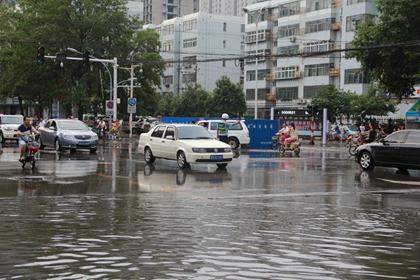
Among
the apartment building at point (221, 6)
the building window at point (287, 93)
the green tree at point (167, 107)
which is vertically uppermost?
the apartment building at point (221, 6)

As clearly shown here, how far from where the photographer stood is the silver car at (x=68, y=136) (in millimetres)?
27703

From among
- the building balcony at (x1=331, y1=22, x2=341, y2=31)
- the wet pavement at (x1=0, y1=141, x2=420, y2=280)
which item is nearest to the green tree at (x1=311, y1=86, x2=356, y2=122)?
the building balcony at (x1=331, y1=22, x2=341, y2=31)

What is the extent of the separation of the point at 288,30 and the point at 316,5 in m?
5.61

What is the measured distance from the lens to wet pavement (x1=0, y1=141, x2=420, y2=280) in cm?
672

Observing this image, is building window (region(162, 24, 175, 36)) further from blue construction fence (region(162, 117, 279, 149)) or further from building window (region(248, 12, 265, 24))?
blue construction fence (region(162, 117, 279, 149))

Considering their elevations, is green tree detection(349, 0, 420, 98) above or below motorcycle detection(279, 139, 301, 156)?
above

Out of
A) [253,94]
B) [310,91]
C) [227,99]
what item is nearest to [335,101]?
[310,91]

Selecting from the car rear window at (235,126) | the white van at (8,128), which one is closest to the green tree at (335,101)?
the car rear window at (235,126)

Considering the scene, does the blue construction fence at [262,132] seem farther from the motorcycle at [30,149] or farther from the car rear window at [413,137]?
the motorcycle at [30,149]

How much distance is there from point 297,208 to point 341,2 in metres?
62.0

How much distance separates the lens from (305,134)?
54594mm

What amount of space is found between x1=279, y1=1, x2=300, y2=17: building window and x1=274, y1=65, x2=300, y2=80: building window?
6953 millimetres

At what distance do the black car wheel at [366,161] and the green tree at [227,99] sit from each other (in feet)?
182

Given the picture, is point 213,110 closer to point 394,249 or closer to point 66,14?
point 66,14
